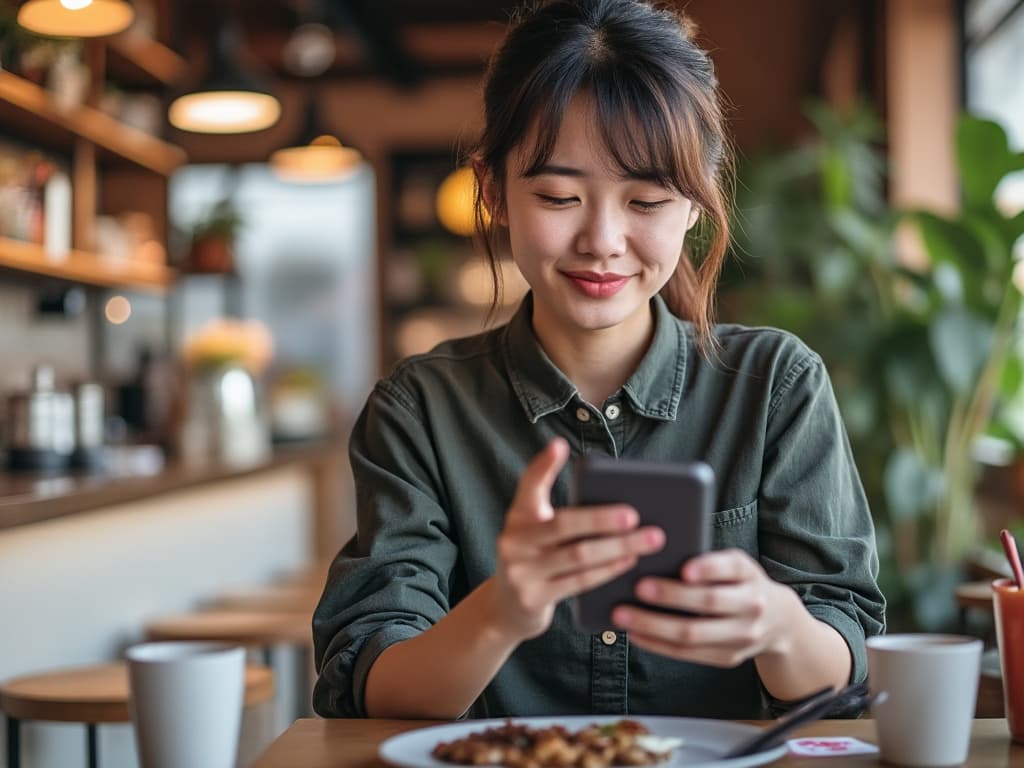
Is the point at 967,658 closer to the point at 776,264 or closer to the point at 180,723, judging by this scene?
the point at 180,723

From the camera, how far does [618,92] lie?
1.41 meters

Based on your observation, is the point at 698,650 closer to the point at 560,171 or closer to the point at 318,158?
the point at 560,171

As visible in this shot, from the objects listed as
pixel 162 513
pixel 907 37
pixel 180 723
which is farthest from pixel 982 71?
pixel 180 723

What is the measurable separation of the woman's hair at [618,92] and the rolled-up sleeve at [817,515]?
8.6 inches

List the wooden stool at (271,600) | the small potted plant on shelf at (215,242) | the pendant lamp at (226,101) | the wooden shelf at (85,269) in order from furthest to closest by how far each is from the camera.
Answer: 1. the small potted plant on shelf at (215,242)
2. the pendant lamp at (226,101)
3. the wooden shelf at (85,269)
4. the wooden stool at (271,600)

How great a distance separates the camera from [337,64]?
28.8 ft

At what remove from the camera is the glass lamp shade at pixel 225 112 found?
5.06 meters

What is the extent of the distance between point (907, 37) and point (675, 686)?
14.6 ft

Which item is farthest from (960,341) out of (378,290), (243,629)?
(378,290)

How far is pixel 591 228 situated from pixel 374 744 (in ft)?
1.84

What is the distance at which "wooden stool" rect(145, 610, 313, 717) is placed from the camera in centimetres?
326

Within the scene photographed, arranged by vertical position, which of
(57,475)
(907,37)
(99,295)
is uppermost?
(907,37)

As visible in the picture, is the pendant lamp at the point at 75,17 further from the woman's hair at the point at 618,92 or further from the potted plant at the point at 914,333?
the woman's hair at the point at 618,92

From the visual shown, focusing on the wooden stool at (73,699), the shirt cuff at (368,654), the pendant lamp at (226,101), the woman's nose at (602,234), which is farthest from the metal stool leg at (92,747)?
the pendant lamp at (226,101)
